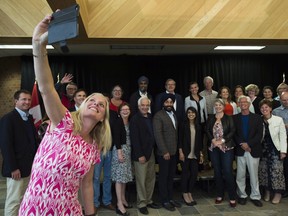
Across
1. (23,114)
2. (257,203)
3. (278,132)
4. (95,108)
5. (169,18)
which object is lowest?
(257,203)

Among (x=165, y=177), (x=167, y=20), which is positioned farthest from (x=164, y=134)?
(x=167, y=20)

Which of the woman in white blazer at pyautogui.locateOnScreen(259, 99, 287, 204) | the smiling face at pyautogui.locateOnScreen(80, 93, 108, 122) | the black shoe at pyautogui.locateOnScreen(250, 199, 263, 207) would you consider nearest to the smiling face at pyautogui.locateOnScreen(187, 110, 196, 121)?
the woman in white blazer at pyautogui.locateOnScreen(259, 99, 287, 204)

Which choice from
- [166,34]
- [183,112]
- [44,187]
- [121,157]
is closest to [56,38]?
[44,187]

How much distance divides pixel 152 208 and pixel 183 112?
1.50 metres

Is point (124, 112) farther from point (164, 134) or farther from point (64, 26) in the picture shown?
point (64, 26)

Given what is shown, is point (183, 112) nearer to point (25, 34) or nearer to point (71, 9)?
point (25, 34)

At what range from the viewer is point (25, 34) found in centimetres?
387

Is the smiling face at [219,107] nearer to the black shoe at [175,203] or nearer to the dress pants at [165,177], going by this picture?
the dress pants at [165,177]

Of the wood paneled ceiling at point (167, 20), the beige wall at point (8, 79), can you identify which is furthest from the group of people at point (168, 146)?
the beige wall at point (8, 79)

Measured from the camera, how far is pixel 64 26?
97cm

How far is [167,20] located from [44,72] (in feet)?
10.4

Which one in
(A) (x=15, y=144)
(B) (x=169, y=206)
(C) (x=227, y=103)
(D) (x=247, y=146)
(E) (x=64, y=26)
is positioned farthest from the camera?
(C) (x=227, y=103)

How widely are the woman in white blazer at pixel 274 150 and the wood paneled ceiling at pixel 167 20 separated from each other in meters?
1.12

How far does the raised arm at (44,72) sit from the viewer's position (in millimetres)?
1095
